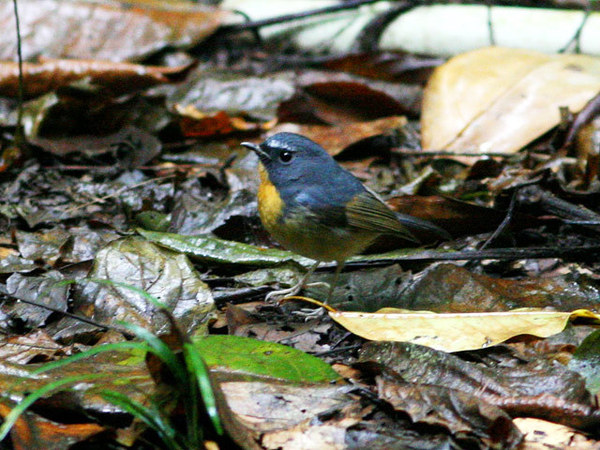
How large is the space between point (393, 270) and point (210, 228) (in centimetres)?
121

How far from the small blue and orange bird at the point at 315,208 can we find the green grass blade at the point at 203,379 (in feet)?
5.94

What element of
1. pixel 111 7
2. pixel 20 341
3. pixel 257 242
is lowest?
pixel 257 242

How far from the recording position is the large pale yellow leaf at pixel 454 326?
3484mm

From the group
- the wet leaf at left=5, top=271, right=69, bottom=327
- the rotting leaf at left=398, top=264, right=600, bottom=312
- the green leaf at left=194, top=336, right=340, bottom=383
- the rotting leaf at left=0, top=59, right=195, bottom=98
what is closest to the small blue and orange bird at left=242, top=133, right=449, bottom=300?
the rotting leaf at left=398, top=264, right=600, bottom=312

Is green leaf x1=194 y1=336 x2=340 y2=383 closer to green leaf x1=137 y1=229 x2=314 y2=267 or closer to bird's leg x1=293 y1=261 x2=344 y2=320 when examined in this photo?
bird's leg x1=293 y1=261 x2=344 y2=320

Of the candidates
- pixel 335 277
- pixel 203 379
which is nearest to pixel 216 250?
pixel 335 277

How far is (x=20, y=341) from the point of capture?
3404 millimetres

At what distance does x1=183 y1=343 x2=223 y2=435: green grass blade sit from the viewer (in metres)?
2.23

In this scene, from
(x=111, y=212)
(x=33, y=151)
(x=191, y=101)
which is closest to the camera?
(x=111, y=212)

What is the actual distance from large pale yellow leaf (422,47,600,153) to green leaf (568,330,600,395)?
271cm

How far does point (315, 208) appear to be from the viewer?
4238 mm

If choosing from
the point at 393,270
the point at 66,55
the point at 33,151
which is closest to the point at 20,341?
the point at 393,270

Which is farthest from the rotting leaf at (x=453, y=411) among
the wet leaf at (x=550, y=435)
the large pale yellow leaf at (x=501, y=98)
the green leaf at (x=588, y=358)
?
the large pale yellow leaf at (x=501, y=98)

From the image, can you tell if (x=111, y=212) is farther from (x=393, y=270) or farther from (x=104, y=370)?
(x=104, y=370)
